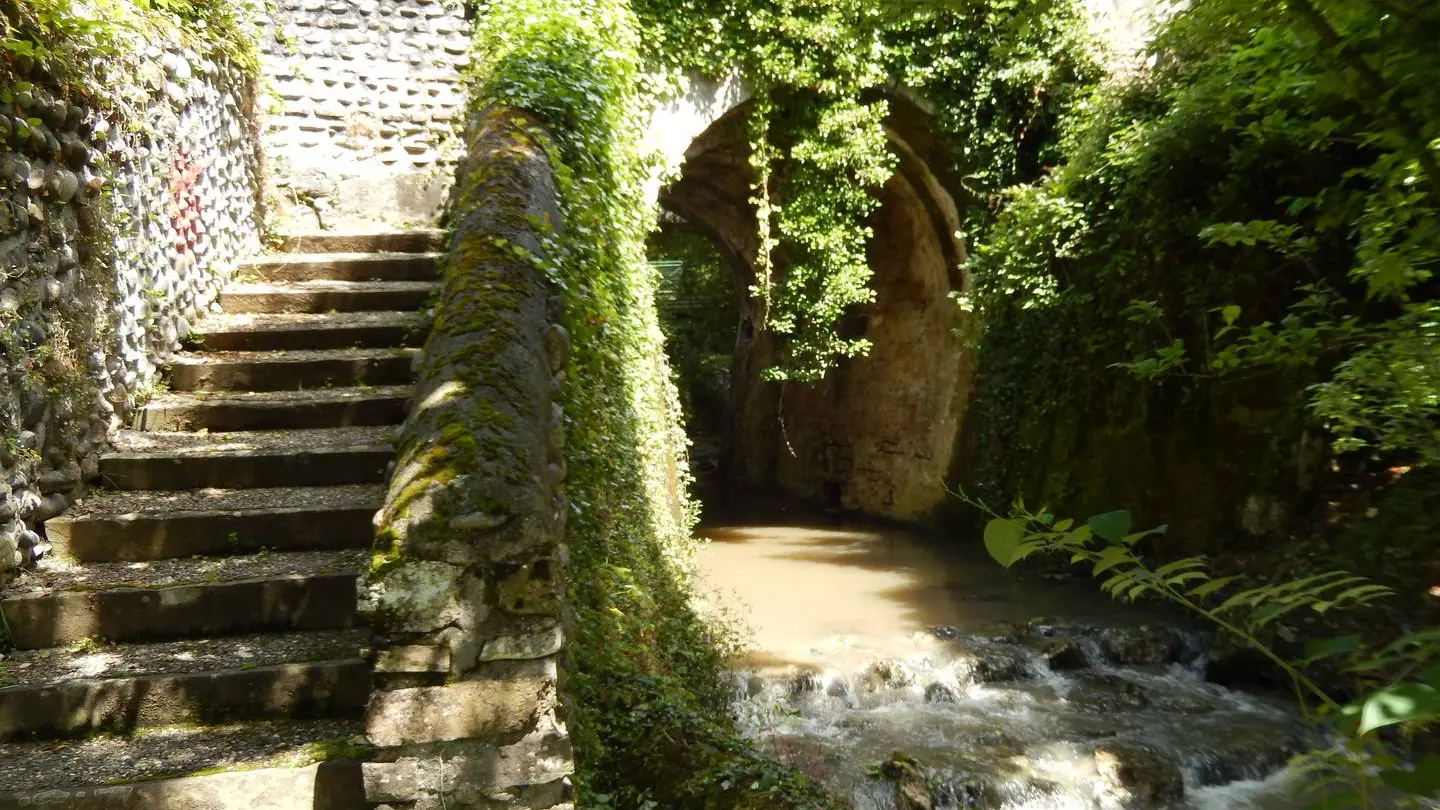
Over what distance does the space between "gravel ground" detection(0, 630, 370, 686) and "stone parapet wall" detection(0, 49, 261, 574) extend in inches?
16.5

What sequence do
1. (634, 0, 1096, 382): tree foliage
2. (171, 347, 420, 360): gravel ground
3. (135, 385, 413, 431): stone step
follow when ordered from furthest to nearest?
1. (634, 0, 1096, 382): tree foliage
2. (171, 347, 420, 360): gravel ground
3. (135, 385, 413, 431): stone step

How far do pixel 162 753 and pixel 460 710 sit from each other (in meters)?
0.99

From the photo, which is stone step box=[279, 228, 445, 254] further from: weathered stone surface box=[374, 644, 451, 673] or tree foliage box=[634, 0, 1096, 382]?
tree foliage box=[634, 0, 1096, 382]

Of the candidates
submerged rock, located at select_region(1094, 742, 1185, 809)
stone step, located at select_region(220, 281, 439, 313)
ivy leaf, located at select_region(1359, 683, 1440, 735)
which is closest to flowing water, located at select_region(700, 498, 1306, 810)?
submerged rock, located at select_region(1094, 742, 1185, 809)

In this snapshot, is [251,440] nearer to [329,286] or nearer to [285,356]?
[285,356]

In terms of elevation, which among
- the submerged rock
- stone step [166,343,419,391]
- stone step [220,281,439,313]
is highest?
stone step [220,281,439,313]

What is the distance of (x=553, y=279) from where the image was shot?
157 inches

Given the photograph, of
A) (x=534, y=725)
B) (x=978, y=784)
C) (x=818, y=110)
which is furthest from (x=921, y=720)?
(x=818, y=110)

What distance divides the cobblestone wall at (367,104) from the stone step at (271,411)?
2564 millimetres

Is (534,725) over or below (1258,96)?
below

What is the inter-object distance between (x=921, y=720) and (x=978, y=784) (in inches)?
40.0

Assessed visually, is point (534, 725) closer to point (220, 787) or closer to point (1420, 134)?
point (220, 787)

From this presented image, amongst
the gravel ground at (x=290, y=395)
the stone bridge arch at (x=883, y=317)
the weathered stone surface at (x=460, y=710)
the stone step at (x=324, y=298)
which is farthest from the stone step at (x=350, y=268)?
the stone bridge arch at (x=883, y=317)

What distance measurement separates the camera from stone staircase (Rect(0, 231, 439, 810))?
2615 mm
